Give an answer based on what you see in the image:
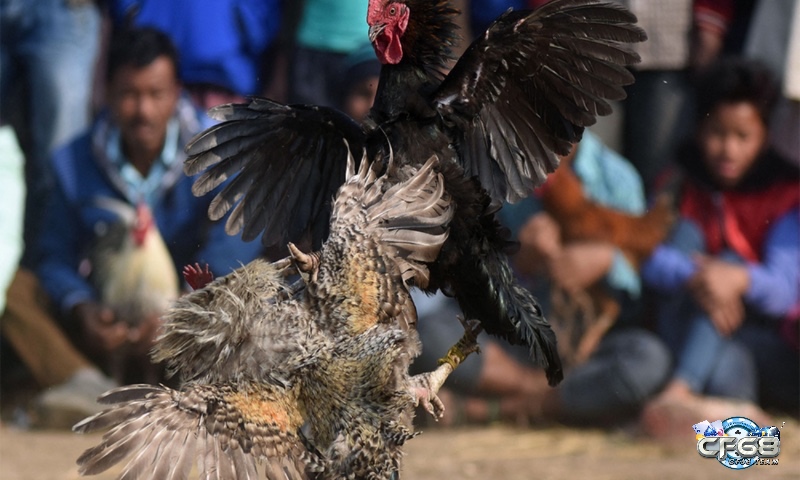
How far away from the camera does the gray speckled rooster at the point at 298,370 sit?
2914 millimetres

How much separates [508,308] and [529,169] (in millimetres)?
556

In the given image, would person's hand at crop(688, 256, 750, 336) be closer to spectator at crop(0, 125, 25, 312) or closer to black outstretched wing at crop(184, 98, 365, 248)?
black outstretched wing at crop(184, 98, 365, 248)

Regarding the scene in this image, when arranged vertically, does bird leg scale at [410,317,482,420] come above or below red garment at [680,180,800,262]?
above

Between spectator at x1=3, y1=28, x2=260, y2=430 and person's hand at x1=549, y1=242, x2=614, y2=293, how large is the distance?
2.13 m

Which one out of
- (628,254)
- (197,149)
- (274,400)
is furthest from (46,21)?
(274,400)

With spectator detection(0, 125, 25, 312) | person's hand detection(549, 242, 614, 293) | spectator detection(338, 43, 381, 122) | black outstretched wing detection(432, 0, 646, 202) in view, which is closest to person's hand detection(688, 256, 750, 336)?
person's hand detection(549, 242, 614, 293)

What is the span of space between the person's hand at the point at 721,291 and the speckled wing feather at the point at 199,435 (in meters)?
3.82

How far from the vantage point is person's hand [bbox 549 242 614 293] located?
255 inches

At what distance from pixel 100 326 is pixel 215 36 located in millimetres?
1892

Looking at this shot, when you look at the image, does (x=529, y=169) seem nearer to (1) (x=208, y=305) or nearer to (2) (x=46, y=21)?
(1) (x=208, y=305)

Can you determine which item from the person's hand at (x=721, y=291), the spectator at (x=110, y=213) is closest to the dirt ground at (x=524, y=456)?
the spectator at (x=110, y=213)

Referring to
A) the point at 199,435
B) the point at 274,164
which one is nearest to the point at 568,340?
the point at 274,164

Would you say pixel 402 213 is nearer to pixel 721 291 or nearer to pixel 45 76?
pixel 721 291

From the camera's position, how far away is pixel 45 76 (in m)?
6.76
